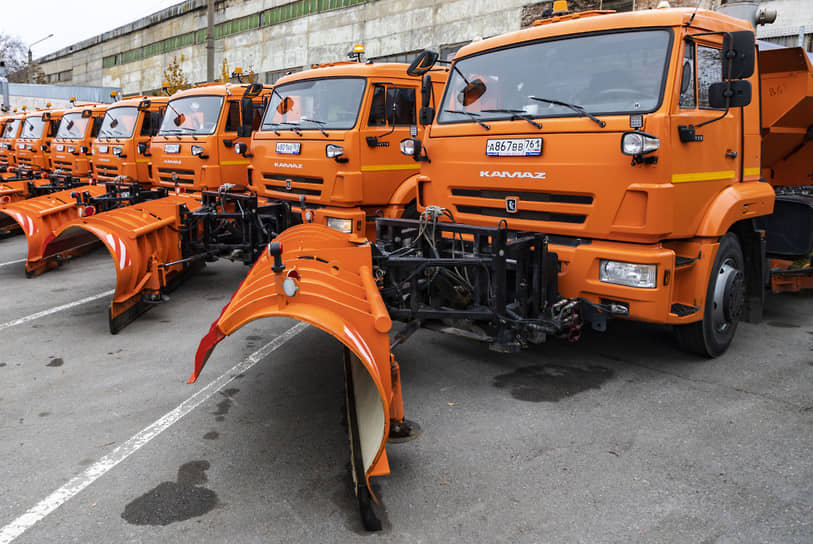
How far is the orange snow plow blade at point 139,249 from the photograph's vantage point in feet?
21.7

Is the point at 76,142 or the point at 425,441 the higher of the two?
the point at 76,142

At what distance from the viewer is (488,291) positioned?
4754 mm

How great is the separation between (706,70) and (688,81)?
1.00ft

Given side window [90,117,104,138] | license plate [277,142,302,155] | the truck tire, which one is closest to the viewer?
the truck tire

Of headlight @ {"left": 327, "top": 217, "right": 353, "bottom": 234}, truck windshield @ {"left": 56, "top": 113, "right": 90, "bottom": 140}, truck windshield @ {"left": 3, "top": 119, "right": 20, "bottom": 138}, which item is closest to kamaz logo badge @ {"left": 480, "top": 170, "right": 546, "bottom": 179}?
headlight @ {"left": 327, "top": 217, "right": 353, "bottom": 234}

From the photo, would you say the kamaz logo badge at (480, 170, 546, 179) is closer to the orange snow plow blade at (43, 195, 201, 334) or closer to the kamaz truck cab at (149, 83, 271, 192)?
the orange snow plow blade at (43, 195, 201, 334)

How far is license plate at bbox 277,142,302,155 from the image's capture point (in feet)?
26.6

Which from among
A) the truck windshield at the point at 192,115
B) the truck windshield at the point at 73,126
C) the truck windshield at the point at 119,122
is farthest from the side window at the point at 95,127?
the truck windshield at the point at 192,115

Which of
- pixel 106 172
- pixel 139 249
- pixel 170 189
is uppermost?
pixel 106 172

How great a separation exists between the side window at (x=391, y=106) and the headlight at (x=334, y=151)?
0.47m

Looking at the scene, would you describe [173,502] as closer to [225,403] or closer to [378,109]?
[225,403]

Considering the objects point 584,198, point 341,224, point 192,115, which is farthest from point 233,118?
point 584,198

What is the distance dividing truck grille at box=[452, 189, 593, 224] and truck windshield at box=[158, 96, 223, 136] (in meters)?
6.10

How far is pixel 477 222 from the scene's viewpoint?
550cm
